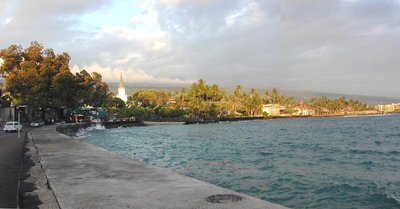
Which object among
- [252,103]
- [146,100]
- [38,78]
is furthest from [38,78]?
[252,103]

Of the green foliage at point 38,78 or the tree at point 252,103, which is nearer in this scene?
the green foliage at point 38,78

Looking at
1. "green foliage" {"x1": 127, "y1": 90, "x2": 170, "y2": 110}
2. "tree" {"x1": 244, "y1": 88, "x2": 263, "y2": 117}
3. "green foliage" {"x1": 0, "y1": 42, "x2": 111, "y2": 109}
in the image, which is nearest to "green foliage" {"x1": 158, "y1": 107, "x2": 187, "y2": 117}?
"green foliage" {"x1": 127, "y1": 90, "x2": 170, "y2": 110}

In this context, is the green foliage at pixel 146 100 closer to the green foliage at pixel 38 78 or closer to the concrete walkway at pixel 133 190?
the green foliage at pixel 38 78

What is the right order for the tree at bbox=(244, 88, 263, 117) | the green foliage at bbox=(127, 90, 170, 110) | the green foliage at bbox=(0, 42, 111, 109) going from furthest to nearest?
the tree at bbox=(244, 88, 263, 117) → the green foliage at bbox=(127, 90, 170, 110) → the green foliage at bbox=(0, 42, 111, 109)

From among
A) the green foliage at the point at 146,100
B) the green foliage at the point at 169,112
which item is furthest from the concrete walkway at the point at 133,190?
the green foliage at the point at 146,100

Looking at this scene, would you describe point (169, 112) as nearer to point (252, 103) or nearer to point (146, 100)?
point (146, 100)

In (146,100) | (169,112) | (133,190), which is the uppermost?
(146,100)

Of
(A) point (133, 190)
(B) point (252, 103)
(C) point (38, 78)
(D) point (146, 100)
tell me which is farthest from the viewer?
(B) point (252, 103)

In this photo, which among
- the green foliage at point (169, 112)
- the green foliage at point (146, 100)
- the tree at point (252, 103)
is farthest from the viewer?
the tree at point (252, 103)

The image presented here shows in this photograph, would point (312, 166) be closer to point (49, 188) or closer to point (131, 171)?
point (131, 171)

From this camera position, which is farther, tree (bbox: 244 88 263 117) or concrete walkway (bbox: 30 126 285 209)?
tree (bbox: 244 88 263 117)

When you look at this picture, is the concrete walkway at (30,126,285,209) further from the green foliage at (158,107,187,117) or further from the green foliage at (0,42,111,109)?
the green foliage at (158,107,187,117)

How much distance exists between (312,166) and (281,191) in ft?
26.5

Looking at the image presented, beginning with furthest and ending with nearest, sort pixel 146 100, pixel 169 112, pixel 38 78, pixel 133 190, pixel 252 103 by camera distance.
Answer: pixel 252 103 → pixel 146 100 → pixel 169 112 → pixel 38 78 → pixel 133 190
